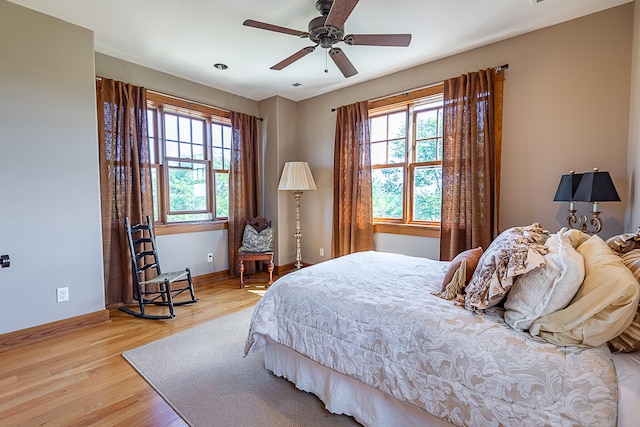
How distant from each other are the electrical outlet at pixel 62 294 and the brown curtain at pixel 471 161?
3.68m

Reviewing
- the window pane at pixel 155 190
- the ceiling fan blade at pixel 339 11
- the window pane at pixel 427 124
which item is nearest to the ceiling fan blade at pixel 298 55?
the ceiling fan blade at pixel 339 11

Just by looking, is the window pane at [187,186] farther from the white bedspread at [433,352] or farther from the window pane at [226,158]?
the white bedspread at [433,352]

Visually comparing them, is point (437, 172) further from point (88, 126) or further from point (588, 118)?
point (88, 126)

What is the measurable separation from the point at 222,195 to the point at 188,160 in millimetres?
685

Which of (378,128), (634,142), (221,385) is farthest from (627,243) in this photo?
(378,128)

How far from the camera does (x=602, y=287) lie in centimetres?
106

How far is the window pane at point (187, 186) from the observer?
12.3 feet

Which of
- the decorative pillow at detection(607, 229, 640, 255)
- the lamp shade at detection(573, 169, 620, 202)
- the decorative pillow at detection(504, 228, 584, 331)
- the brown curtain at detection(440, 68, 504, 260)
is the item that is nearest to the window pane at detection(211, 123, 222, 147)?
the brown curtain at detection(440, 68, 504, 260)

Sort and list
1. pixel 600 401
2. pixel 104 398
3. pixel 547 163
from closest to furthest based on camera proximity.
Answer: pixel 600 401
pixel 104 398
pixel 547 163

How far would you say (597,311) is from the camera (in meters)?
1.04

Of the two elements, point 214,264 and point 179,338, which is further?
point 214,264

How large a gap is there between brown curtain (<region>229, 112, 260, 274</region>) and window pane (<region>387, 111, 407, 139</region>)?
6.74 feet

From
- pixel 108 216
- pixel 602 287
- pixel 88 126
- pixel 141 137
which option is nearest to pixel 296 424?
pixel 602 287

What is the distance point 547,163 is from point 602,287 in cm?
202
